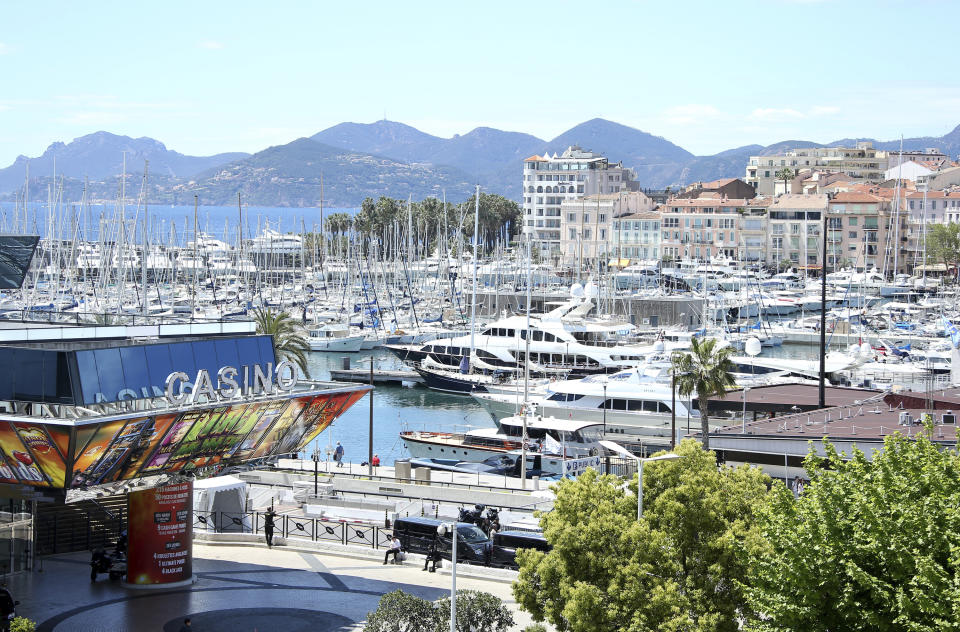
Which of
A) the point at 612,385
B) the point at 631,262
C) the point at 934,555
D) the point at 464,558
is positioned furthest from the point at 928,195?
the point at 934,555

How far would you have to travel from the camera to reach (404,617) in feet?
91.6

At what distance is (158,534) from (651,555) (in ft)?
49.3

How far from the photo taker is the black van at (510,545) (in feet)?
124

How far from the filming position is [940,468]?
22.3 m

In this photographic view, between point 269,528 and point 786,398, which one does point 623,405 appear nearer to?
point 786,398

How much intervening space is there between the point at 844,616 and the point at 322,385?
67.0 ft

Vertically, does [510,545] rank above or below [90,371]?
below

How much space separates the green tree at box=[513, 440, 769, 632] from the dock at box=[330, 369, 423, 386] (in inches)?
2642

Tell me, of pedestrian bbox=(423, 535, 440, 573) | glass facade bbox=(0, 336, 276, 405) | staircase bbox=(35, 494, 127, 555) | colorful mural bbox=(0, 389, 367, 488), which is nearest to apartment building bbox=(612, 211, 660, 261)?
staircase bbox=(35, 494, 127, 555)

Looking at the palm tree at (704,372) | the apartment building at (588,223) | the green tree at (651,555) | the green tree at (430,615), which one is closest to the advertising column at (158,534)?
the green tree at (430,615)

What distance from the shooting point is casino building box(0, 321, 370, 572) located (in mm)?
30250

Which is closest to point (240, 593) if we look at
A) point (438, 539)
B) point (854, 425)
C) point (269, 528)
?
point (269, 528)

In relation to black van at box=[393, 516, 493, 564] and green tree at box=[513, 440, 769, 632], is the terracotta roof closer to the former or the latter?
black van at box=[393, 516, 493, 564]

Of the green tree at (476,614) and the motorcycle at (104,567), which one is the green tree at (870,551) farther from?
the motorcycle at (104,567)
